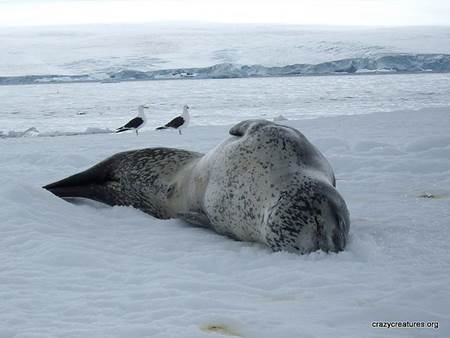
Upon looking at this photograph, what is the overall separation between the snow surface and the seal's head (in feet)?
0.33

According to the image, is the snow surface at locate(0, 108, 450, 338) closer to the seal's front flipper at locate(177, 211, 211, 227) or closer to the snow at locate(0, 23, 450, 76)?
the seal's front flipper at locate(177, 211, 211, 227)

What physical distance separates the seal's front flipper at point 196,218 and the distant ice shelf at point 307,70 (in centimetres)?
4653

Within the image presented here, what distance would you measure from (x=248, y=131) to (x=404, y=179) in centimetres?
169

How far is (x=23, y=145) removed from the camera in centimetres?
800

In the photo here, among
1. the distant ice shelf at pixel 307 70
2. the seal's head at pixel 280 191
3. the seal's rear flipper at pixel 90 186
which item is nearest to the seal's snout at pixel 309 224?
the seal's head at pixel 280 191

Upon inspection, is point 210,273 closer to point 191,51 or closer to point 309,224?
point 309,224

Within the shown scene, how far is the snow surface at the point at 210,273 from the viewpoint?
1.96m

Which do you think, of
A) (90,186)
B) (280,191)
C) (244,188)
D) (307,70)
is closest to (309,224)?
(280,191)

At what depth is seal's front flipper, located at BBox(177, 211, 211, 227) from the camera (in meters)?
3.47

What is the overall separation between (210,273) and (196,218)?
92cm

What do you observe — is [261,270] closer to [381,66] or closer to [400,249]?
[400,249]

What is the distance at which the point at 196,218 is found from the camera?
3490 mm

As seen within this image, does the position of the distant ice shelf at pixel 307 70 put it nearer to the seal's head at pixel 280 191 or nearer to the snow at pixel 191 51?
the snow at pixel 191 51

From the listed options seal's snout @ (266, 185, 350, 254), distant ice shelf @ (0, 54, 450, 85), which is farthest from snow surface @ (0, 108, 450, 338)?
Answer: distant ice shelf @ (0, 54, 450, 85)
